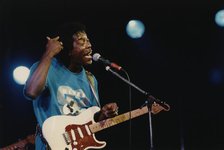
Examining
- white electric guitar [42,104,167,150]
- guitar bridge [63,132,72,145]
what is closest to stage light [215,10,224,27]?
white electric guitar [42,104,167,150]

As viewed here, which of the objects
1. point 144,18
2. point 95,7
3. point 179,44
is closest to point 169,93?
point 179,44

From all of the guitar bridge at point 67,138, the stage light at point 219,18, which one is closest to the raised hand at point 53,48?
the guitar bridge at point 67,138

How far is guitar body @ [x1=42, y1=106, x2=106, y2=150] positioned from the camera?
2309 mm

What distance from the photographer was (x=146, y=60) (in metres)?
3.98

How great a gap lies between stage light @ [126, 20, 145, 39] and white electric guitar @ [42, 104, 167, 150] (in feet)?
4.84

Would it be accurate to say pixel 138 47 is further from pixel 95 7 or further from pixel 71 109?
pixel 71 109

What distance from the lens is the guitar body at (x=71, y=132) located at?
231 centimetres

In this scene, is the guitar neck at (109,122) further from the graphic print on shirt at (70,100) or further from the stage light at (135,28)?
the stage light at (135,28)

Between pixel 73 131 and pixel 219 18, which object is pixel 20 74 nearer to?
pixel 73 131

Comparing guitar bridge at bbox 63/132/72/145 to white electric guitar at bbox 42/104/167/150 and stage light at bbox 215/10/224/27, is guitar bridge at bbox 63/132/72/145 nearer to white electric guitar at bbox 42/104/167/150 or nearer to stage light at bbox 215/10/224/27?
white electric guitar at bbox 42/104/167/150

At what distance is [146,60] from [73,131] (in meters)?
1.75

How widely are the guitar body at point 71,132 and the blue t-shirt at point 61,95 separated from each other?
39 millimetres

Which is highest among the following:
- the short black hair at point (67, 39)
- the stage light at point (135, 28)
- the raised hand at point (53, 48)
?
the stage light at point (135, 28)

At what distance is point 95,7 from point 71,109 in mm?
1486
